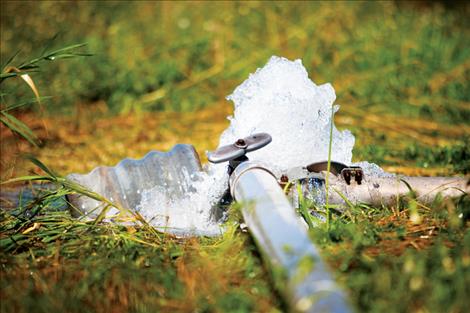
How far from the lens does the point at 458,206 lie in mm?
1898

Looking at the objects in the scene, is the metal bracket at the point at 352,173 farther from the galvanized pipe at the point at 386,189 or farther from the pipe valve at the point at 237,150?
the pipe valve at the point at 237,150

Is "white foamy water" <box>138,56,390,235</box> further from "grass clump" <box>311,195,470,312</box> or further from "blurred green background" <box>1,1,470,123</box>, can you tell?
"blurred green background" <box>1,1,470,123</box>

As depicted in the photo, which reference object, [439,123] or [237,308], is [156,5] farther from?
[237,308]

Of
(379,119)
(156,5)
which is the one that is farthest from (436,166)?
(156,5)

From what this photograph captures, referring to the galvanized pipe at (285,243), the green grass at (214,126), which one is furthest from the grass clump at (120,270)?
the galvanized pipe at (285,243)

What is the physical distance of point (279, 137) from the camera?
7.88ft

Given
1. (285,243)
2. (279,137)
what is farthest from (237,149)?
(285,243)

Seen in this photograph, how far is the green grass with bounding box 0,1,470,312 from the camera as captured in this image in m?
1.55

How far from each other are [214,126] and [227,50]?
1204mm

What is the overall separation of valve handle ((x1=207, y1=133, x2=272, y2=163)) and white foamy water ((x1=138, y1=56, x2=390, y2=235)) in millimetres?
202

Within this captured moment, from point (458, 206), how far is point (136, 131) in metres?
2.75

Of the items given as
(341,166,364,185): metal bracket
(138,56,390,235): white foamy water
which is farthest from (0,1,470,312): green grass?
(138,56,390,235): white foamy water

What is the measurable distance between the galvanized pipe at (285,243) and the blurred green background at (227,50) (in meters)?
2.72

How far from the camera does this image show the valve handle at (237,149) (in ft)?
6.78
